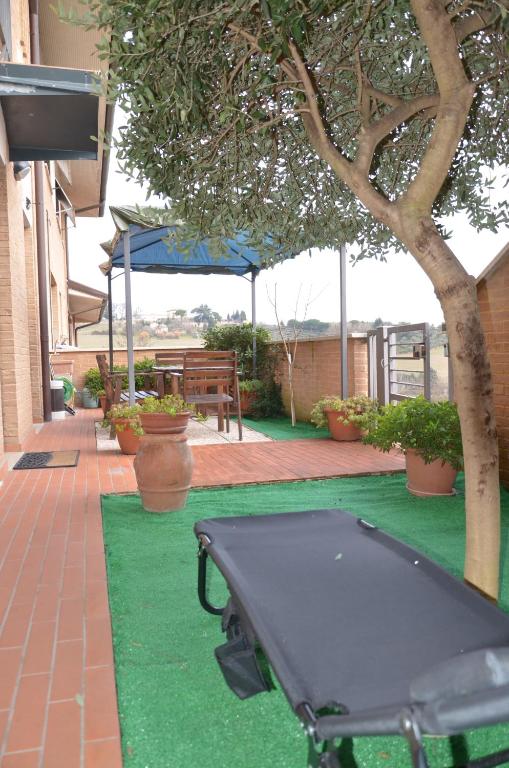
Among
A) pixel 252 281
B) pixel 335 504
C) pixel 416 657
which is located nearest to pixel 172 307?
pixel 252 281

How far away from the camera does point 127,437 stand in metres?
5.99

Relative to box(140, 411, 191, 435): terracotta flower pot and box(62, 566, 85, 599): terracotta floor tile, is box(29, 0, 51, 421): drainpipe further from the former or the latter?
box(62, 566, 85, 599): terracotta floor tile

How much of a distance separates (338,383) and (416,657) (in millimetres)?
6478

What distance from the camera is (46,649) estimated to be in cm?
221

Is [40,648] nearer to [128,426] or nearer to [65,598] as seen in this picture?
[65,598]

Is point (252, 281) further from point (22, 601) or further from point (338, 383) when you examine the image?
point (22, 601)

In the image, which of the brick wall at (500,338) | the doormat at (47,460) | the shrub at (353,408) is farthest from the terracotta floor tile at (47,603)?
the shrub at (353,408)

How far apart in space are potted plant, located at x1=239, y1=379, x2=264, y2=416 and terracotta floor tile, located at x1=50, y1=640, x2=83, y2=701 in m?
7.36

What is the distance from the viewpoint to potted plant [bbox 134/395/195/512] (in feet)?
13.1

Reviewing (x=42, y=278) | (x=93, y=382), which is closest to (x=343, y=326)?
(x=42, y=278)

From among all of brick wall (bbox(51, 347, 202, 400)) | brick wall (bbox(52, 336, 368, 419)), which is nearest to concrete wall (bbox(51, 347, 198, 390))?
brick wall (bbox(51, 347, 202, 400))

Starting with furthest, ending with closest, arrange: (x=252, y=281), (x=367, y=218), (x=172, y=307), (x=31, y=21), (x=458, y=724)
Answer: (x=172, y=307) → (x=252, y=281) → (x=31, y=21) → (x=367, y=218) → (x=458, y=724)

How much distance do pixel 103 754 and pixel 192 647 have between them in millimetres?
666

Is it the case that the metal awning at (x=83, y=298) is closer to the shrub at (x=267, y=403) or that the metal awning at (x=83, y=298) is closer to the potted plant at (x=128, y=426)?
the shrub at (x=267, y=403)
